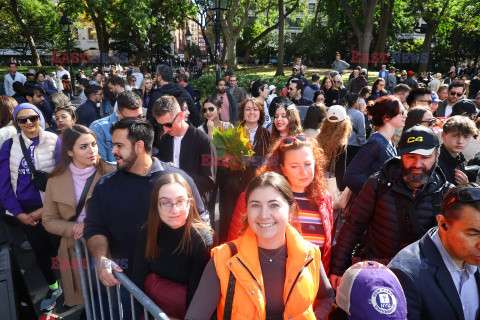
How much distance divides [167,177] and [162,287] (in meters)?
0.71

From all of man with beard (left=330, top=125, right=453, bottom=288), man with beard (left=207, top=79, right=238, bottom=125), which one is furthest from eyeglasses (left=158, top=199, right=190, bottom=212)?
man with beard (left=207, top=79, right=238, bottom=125)

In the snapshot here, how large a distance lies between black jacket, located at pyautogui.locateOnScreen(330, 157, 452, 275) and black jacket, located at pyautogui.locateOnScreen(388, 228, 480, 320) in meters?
0.57

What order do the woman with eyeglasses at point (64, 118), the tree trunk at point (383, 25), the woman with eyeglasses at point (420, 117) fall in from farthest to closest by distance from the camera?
1. the tree trunk at point (383, 25)
2. the woman with eyeglasses at point (64, 118)
3. the woman with eyeglasses at point (420, 117)

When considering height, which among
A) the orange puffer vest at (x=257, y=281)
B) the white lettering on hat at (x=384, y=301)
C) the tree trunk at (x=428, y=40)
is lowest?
the orange puffer vest at (x=257, y=281)

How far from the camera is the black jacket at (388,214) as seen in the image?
2.27 metres

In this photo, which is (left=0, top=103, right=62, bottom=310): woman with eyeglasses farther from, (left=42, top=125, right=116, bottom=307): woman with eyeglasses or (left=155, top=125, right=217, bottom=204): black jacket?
(left=155, top=125, right=217, bottom=204): black jacket

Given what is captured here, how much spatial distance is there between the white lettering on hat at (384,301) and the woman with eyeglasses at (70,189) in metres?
2.51

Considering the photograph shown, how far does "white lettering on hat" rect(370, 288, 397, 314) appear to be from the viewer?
4.19ft

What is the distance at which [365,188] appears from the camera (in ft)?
7.92

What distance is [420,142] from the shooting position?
7.47ft

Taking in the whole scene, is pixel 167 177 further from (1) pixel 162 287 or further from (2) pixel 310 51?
(2) pixel 310 51

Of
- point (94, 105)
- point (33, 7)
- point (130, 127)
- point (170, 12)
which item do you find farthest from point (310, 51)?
point (130, 127)

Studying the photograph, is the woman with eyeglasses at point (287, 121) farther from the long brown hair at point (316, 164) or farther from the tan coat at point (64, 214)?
the tan coat at point (64, 214)

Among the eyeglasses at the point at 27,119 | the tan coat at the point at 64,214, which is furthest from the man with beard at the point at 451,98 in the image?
the eyeglasses at the point at 27,119
